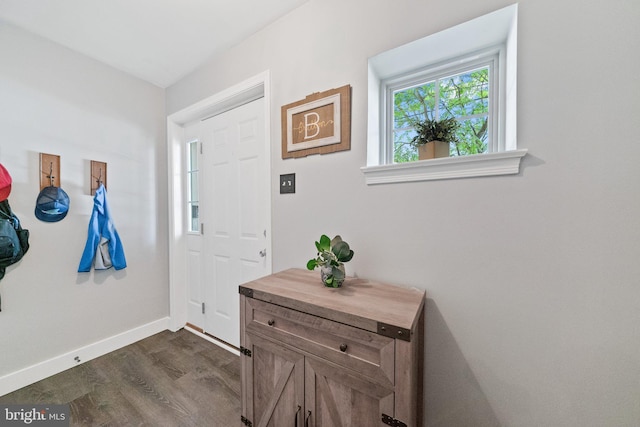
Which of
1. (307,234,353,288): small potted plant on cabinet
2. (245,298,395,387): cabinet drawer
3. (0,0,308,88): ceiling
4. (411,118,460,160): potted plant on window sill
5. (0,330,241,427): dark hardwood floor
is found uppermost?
(0,0,308,88): ceiling

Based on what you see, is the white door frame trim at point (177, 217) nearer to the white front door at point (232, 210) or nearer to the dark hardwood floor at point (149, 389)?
the white front door at point (232, 210)

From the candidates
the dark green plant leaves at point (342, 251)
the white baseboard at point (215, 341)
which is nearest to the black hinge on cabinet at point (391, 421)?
the dark green plant leaves at point (342, 251)

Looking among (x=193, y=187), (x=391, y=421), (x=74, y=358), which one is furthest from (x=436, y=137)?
(x=74, y=358)

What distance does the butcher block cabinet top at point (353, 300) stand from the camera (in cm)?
80

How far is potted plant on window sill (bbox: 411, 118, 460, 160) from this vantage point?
1.17 meters

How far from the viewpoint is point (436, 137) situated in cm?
119

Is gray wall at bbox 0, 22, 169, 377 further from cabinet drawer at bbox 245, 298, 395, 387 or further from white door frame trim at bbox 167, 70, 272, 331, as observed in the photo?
cabinet drawer at bbox 245, 298, 395, 387

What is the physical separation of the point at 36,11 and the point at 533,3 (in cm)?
270

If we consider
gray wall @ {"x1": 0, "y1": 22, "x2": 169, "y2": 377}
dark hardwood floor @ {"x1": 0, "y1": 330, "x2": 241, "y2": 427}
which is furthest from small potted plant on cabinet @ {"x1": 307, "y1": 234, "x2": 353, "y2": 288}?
gray wall @ {"x1": 0, "y1": 22, "x2": 169, "y2": 377}

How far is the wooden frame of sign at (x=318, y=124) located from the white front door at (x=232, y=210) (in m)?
0.27

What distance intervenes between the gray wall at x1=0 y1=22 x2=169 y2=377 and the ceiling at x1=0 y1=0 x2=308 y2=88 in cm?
20

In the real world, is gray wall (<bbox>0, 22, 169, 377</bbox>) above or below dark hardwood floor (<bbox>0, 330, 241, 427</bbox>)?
above

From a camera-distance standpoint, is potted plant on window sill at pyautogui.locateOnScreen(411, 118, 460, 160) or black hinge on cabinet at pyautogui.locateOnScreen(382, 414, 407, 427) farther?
potted plant on window sill at pyautogui.locateOnScreen(411, 118, 460, 160)

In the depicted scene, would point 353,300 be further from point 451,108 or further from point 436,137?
point 451,108
